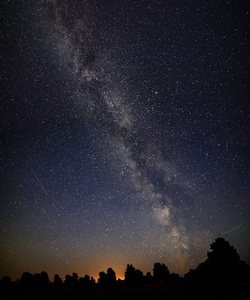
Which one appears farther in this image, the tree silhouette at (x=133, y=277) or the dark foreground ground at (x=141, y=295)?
the tree silhouette at (x=133, y=277)

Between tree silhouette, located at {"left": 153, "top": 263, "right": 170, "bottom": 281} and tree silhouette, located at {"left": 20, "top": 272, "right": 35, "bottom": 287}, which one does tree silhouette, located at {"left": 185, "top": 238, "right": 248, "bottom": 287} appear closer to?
tree silhouette, located at {"left": 153, "top": 263, "right": 170, "bottom": 281}

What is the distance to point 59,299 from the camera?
22.8 m

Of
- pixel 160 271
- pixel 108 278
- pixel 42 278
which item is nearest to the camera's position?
pixel 108 278

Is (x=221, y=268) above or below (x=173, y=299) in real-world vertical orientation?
above

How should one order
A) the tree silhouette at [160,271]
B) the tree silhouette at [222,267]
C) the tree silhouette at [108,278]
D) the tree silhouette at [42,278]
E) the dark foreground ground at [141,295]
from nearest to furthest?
the dark foreground ground at [141,295] → the tree silhouette at [222,267] → the tree silhouette at [108,278] → the tree silhouette at [42,278] → the tree silhouette at [160,271]

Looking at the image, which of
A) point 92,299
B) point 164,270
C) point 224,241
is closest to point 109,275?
point 164,270

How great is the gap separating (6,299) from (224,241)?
30.0 m

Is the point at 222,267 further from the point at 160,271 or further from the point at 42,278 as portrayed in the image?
the point at 42,278

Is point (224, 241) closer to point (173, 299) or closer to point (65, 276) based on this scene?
point (173, 299)

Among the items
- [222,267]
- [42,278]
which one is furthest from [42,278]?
[222,267]

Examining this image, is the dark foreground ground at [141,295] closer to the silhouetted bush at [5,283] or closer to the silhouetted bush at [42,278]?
the silhouetted bush at [5,283]

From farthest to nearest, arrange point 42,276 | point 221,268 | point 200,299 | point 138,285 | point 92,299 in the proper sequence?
point 42,276, point 138,285, point 221,268, point 92,299, point 200,299

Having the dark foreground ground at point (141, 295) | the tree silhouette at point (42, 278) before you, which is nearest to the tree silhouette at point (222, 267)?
the dark foreground ground at point (141, 295)

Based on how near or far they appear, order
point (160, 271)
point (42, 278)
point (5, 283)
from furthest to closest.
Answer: point (160, 271) → point (42, 278) → point (5, 283)
